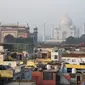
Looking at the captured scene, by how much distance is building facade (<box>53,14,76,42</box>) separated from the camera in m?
80.9

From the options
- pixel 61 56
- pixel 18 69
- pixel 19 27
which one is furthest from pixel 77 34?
pixel 18 69

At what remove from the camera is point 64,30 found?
81.5 metres

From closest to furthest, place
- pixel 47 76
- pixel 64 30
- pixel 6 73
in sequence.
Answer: pixel 6 73
pixel 47 76
pixel 64 30

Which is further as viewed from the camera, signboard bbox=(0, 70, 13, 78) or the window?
the window

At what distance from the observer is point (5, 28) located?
59062mm

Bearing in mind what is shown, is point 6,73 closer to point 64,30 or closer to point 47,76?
point 47,76

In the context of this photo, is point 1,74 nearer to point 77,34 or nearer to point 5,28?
point 5,28

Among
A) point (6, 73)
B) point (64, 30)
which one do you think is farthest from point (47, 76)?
point (64, 30)

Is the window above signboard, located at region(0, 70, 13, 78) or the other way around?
the other way around

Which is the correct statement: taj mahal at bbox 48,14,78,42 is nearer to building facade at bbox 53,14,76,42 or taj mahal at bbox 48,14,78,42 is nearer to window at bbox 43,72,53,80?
building facade at bbox 53,14,76,42

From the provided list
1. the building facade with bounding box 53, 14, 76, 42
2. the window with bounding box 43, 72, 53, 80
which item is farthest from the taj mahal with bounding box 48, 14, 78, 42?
the window with bounding box 43, 72, 53, 80

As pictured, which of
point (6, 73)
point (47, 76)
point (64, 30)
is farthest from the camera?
point (64, 30)

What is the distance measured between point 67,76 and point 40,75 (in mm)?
805

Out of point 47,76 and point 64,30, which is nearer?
point 47,76
